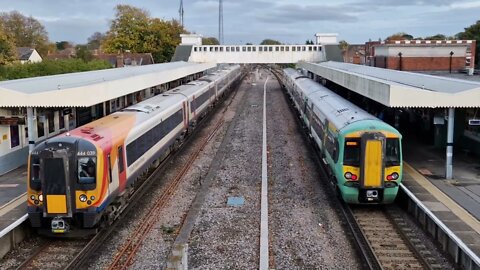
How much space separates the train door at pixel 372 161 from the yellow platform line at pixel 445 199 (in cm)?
212

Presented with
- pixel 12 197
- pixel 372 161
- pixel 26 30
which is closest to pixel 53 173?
pixel 12 197

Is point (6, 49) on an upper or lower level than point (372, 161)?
upper

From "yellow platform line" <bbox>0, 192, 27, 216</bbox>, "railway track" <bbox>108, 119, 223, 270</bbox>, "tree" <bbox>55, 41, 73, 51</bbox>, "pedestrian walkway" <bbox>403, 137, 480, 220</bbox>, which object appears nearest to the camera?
"railway track" <bbox>108, 119, 223, 270</bbox>

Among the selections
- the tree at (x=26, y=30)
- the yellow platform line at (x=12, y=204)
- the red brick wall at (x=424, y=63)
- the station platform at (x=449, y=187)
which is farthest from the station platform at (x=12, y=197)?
the tree at (x=26, y=30)

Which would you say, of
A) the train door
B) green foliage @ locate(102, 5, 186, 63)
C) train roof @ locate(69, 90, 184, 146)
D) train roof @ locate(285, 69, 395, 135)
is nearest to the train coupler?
train roof @ locate(69, 90, 184, 146)

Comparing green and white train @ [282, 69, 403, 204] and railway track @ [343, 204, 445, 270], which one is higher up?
green and white train @ [282, 69, 403, 204]

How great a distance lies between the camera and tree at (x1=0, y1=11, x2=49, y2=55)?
82.5 metres

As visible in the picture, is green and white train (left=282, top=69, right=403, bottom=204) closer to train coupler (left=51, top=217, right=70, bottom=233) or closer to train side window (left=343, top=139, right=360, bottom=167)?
train side window (left=343, top=139, right=360, bottom=167)

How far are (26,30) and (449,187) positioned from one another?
81454 mm

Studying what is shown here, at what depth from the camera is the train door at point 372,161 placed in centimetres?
1465

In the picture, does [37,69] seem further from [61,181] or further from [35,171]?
[61,181]

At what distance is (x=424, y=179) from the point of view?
59.5ft

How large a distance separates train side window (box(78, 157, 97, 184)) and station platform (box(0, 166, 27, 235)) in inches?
95.6

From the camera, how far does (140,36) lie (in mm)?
79562
